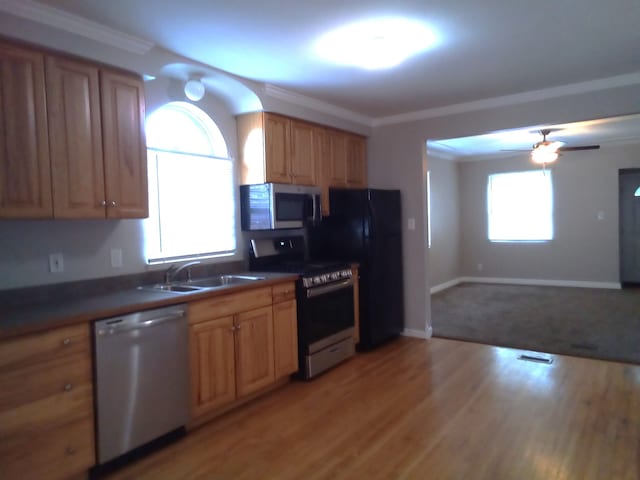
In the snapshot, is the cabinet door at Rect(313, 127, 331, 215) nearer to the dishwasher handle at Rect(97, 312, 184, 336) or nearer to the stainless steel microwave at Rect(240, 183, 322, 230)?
the stainless steel microwave at Rect(240, 183, 322, 230)

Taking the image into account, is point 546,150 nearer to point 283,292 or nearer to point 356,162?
point 356,162

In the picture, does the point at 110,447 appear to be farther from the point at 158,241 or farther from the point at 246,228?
the point at 246,228

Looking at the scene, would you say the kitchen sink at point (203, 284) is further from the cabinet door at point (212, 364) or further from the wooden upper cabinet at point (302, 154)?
the wooden upper cabinet at point (302, 154)

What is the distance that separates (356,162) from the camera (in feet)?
16.1

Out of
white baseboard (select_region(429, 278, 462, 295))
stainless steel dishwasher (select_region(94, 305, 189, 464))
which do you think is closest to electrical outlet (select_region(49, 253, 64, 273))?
stainless steel dishwasher (select_region(94, 305, 189, 464))

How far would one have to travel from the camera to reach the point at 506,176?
8.19 meters

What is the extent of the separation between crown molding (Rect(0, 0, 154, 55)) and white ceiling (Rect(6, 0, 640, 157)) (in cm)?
1

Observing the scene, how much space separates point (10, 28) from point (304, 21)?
60.1 inches

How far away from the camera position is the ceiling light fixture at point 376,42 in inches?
103

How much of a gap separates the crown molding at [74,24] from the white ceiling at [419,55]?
12 mm

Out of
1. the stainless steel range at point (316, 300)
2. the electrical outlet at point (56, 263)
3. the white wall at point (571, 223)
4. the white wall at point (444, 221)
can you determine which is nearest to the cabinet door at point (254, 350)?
the stainless steel range at point (316, 300)

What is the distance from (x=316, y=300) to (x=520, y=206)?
5880 millimetres

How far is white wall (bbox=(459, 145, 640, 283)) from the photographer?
7.33 metres

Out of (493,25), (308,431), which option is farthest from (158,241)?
(493,25)
